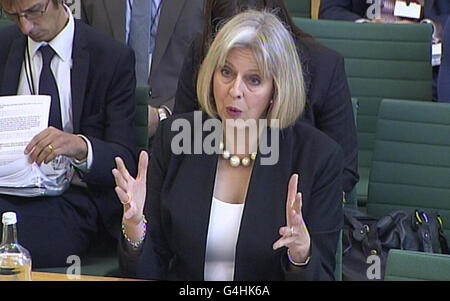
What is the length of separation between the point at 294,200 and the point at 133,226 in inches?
16.1

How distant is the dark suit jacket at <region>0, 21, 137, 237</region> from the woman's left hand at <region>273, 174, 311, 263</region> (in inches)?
38.3

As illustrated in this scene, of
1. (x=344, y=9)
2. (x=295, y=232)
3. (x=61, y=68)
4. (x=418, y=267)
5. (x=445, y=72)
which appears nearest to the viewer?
(x=418, y=267)

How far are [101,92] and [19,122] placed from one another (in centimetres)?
35

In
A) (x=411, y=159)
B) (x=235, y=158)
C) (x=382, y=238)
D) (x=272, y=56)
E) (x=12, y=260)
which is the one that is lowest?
(x=382, y=238)

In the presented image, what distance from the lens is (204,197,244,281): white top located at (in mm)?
2492

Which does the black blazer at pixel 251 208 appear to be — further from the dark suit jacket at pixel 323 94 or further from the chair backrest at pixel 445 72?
the chair backrest at pixel 445 72

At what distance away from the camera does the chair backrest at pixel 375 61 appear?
424 centimetres

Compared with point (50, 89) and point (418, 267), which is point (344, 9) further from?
point (418, 267)

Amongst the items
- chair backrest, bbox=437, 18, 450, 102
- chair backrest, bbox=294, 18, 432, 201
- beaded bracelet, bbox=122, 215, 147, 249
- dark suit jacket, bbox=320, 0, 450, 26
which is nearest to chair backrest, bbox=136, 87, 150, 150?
beaded bracelet, bbox=122, 215, 147, 249

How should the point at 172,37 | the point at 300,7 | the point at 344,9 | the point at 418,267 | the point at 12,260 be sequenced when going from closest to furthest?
1. the point at 418,267
2. the point at 12,260
3. the point at 172,37
4. the point at 344,9
5. the point at 300,7

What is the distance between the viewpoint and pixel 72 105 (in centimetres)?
315

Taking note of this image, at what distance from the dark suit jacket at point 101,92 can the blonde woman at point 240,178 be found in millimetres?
516

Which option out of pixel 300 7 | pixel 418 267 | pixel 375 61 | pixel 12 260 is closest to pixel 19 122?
pixel 12 260

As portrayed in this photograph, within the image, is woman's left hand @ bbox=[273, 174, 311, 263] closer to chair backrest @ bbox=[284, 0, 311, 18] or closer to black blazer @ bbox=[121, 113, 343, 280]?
black blazer @ bbox=[121, 113, 343, 280]
